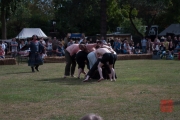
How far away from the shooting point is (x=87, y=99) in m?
11.3

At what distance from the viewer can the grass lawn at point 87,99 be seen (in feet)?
30.0

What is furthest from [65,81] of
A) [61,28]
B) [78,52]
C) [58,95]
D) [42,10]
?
[42,10]

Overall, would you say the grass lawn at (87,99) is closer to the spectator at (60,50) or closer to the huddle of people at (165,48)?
the spectator at (60,50)

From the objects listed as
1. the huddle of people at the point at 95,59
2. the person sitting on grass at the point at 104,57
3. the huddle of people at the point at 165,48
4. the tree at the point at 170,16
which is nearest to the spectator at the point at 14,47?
the huddle of people at the point at 165,48

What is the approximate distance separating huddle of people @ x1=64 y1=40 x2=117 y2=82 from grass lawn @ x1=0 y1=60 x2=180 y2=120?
46 cm

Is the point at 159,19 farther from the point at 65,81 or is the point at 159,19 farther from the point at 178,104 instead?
the point at 178,104

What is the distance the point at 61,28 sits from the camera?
6253 cm

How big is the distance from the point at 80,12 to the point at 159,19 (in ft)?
87.3

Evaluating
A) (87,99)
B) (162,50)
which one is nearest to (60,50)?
(162,50)

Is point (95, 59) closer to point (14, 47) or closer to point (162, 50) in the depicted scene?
point (14, 47)

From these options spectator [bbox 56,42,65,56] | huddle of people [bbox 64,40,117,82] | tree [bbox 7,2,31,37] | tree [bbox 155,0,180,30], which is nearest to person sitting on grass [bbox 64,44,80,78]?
huddle of people [bbox 64,40,117,82]

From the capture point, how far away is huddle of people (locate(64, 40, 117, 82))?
50.9 ft

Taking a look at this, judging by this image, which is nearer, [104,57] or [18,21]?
[104,57]

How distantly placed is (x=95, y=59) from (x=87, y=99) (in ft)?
A: 16.5
